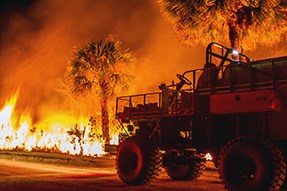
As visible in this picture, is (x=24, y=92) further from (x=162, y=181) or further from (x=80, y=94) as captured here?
(x=162, y=181)

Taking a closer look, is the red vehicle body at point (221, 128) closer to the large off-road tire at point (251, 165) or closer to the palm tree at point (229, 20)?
the large off-road tire at point (251, 165)

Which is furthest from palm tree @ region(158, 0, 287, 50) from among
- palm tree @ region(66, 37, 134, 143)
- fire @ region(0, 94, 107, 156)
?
fire @ region(0, 94, 107, 156)

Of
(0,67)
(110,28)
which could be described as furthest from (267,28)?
(0,67)

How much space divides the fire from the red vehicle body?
11278mm

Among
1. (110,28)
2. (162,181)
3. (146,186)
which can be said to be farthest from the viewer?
(110,28)

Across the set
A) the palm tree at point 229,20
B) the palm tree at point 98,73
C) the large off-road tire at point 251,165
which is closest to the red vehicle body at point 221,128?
the large off-road tire at point 251,165

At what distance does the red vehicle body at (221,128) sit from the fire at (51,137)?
37.0 ft

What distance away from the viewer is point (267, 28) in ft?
58.8

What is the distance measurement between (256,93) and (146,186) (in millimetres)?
3847

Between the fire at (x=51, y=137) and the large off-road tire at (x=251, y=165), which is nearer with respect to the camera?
the large off-road tire at (x=251, y=165)

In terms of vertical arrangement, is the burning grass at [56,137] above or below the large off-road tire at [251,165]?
above

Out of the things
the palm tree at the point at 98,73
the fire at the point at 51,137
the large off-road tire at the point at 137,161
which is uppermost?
the palm tree at the point at 98,73

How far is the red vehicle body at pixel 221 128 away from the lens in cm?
916

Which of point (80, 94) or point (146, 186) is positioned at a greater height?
point (80, 94)
